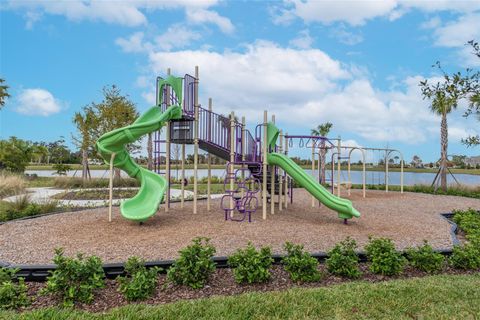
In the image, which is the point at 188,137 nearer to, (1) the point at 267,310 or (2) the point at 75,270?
(2) the point at 75,270

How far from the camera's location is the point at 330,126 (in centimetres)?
2364

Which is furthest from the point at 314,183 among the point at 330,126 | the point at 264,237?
the point at 330,126

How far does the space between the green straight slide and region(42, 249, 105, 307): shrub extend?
3.59m

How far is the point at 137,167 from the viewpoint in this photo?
8.98 m

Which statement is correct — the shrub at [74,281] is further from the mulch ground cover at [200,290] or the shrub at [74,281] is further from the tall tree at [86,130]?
the tall tree at [86,130]

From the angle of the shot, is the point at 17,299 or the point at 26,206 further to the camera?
the point at 26,206

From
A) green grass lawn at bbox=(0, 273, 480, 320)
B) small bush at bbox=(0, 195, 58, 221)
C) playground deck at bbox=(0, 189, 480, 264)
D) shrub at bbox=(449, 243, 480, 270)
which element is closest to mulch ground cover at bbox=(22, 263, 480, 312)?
green grass lawn at bbox=(0, 273, 480, 320)

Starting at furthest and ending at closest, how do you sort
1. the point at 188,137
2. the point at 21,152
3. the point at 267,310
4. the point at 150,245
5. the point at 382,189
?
the point at 21,152
the point at 382,189
the point at 188,137
the point at 150,245
the point at 267,310

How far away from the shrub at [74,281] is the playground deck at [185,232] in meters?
1.28

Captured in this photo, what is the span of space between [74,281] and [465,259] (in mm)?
5326

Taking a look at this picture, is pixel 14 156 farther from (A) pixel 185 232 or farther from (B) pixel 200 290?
(B) pixel 200 290

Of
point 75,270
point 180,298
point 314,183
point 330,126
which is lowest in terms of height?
point 180,298

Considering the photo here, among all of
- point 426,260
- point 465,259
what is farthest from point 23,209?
point 465,259

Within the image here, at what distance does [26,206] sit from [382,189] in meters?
16.1
